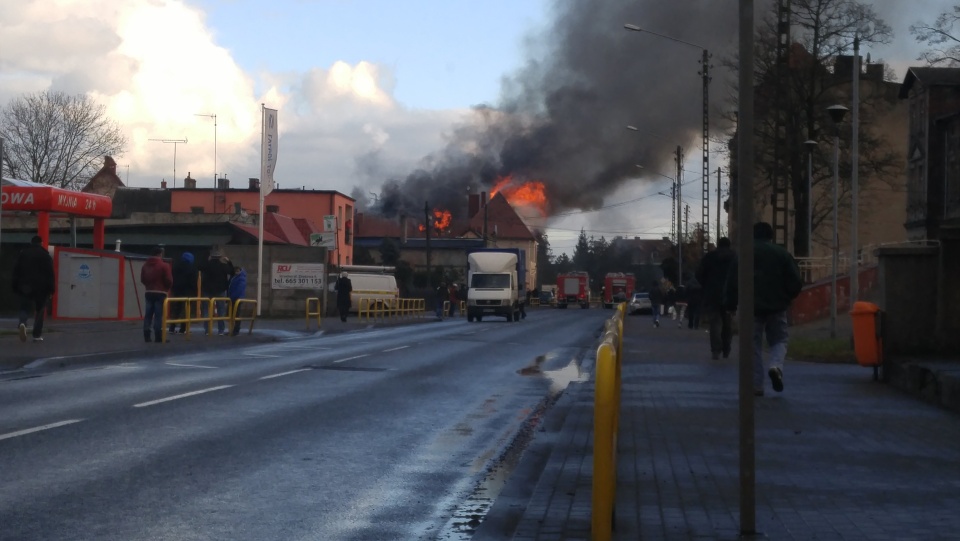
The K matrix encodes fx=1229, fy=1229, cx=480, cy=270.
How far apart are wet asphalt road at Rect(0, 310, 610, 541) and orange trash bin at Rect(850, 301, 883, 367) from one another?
3.99 metres

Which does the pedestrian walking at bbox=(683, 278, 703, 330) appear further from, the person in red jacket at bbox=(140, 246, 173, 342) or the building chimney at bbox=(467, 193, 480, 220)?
the building chimney at bbox=(467, 193, 480, 220)

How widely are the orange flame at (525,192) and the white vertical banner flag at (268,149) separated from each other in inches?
1136

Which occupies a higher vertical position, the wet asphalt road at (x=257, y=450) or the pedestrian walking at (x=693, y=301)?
the pedestrian walking at (x=693, y=301)

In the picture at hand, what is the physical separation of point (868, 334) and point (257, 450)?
30.3 feet

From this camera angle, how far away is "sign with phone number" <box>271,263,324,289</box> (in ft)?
139

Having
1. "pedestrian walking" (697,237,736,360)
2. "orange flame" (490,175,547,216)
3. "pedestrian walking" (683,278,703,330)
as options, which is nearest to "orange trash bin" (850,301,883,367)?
"pedestrian walking" (697,237,736,360)

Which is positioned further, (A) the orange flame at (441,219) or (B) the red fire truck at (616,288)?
(B) the red fire truck at (616,288)

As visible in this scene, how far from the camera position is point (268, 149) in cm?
4050

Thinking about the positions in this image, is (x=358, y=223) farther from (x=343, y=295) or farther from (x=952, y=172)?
(x=343, y=295)

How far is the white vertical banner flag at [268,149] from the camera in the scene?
40125mm

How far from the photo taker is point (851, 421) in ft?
37.4

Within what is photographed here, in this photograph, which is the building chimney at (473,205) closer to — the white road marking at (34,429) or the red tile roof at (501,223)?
the red tile roof at (501,223)

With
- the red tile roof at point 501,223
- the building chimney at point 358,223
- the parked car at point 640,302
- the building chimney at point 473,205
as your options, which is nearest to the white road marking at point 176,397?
the parked car at point 640,302

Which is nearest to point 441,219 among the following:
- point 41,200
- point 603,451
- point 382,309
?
point 382,309
